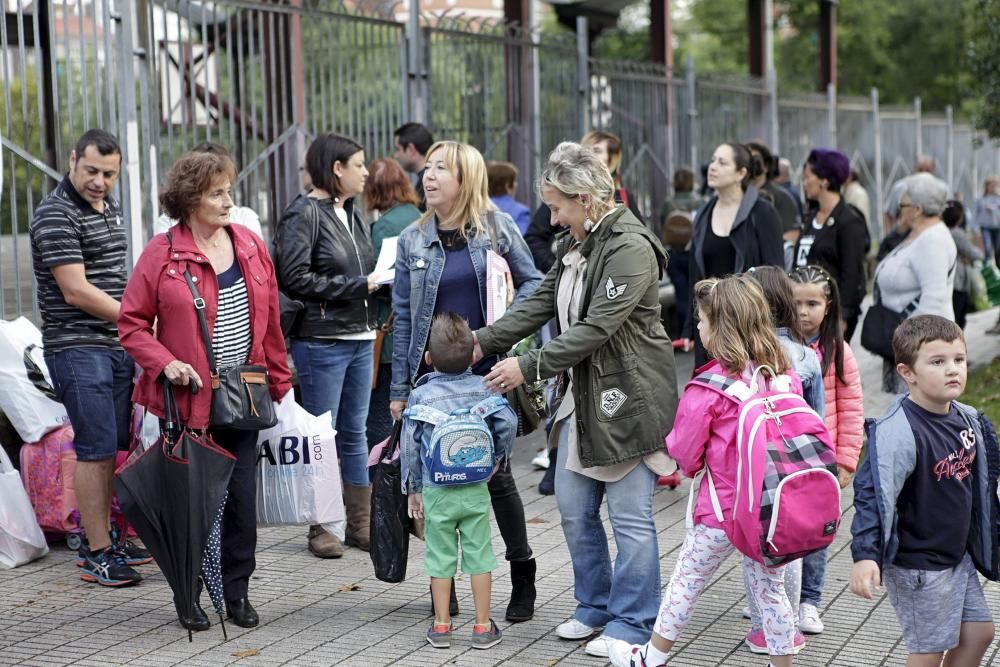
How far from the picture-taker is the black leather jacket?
6.26 m

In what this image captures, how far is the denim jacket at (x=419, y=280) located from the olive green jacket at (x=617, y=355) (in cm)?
71

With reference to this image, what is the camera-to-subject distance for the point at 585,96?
1291cm

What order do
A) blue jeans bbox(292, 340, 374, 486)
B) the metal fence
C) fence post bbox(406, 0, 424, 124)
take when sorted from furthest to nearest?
fence post bbox(406, 0, 424, 124), the metal fence, blue jeans bbox(292, 340, 374, 486)

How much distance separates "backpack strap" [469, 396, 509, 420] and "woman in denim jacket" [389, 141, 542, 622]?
355mm

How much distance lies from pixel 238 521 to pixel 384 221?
7.19 feet

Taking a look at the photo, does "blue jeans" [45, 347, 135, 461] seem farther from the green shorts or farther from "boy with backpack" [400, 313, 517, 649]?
the green shorts

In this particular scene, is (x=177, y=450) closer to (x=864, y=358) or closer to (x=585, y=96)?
(x=585, y=96)

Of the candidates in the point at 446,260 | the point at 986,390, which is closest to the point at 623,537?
the point at 446,260

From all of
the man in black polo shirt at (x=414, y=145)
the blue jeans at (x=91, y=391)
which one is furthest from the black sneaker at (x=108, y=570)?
the man in black polo shirt at (x=414, y=145)

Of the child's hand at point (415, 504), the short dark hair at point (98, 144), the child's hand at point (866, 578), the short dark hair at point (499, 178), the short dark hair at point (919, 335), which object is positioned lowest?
the child's hand at point (415, 504)

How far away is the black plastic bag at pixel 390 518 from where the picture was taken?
5297mm

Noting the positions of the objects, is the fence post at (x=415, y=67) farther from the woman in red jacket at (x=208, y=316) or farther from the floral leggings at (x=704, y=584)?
the floral leggings at (x=704, y=584)

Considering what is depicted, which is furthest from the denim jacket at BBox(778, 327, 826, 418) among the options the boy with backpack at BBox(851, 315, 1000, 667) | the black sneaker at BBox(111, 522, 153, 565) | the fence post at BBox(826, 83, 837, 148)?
the fence post at BBox(826, 83, 837, 148)

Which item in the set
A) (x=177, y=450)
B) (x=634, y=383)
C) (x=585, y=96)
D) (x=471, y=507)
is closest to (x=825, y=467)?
(x=634, y=383)
